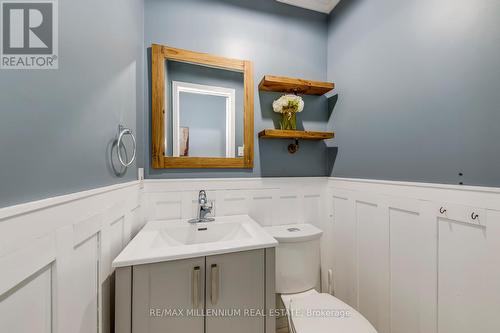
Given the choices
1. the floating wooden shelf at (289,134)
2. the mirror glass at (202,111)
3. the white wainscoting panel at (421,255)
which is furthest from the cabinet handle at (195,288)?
the white wainscoting panel at (421,255)

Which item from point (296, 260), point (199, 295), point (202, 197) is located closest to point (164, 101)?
point (202, 197)

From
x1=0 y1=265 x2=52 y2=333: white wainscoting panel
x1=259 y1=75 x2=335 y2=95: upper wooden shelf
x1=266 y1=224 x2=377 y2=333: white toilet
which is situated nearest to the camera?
x1=0 y1=265 x2=52 y2=333: white wainscoting panel

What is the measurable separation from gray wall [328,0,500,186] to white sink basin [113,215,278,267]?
85cm

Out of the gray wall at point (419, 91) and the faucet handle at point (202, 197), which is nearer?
the gray wall at point (419, 91)

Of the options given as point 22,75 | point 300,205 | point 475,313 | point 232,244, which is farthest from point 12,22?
point 475,313

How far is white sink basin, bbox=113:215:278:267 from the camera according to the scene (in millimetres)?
805

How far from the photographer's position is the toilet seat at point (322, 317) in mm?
961

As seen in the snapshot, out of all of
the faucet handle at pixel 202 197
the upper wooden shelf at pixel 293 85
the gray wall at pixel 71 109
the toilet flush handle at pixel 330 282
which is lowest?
the toilet flush handle at pixel 330 282

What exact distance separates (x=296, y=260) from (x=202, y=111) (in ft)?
3.93

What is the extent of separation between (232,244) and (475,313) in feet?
3.34

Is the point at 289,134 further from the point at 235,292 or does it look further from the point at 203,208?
the point at 235,292

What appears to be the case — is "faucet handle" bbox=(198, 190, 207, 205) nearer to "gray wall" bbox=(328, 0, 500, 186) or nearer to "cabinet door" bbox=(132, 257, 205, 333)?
"cabinet door" bbox=(132, 257, 205, 333)

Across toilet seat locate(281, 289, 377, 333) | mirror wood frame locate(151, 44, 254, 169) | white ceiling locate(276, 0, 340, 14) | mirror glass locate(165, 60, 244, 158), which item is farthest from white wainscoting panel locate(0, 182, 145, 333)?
white ceiling locate(276, 0, 340, 14)

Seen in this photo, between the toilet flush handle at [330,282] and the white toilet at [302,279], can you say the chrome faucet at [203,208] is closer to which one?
the white toilet at [302,279]
